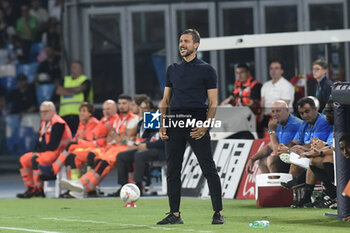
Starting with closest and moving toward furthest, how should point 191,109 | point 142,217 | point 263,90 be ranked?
point 191,109
point 142,217
point 263,90

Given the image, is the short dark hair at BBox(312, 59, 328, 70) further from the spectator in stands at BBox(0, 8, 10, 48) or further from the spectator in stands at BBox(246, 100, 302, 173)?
the spectator in stands at BBox(0, 8, 10, 48)

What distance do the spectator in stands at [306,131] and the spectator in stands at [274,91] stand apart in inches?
83.9

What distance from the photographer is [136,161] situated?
59.8ft

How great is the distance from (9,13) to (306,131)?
11.5 metres

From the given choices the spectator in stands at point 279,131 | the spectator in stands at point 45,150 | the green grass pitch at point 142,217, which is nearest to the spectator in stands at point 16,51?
the spectator in stands at point 45,150

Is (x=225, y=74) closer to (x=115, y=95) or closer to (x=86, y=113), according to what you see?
(x=86, y=113)

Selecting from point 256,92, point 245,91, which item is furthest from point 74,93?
point 256,92

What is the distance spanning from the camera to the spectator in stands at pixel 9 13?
24.7 meters

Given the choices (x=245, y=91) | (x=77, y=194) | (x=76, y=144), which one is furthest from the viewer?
(x=76, y=144)

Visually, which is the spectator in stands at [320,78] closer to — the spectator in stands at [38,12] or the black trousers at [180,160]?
the black trousers at [180,160]

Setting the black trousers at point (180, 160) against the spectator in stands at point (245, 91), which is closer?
the black trousers at point (180, 160)

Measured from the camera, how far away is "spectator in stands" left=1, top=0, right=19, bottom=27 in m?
24.7

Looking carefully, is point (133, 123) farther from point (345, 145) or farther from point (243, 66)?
point (345, 145)

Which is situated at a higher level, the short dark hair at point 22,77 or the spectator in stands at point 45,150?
the short dark hair at point 22,77
